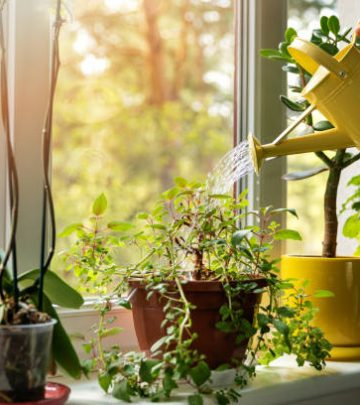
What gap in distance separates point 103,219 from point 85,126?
0.62 ft

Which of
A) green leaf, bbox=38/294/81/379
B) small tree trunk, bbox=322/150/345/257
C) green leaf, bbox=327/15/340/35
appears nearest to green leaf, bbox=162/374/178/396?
green leaf, bbox=38/294/81/379

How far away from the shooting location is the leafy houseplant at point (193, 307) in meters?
1.06

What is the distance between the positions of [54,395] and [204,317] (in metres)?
0.28

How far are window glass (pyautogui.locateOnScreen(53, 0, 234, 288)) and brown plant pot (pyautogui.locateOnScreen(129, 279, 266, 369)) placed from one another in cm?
23

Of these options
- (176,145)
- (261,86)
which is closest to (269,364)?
(176,145)

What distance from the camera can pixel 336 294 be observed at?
137 cm

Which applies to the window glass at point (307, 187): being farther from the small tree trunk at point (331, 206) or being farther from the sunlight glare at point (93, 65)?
the sunlight glare at point (93, 65)

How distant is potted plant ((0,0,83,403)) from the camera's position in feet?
2.96

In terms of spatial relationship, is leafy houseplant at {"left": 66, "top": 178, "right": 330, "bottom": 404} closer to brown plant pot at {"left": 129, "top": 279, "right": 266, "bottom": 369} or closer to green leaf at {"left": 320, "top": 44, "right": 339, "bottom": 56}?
brown plant pot at {"left": 129, "top": 279, "right": 266, "bottom": 369}

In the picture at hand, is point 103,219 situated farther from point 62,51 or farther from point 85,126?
point 62,51

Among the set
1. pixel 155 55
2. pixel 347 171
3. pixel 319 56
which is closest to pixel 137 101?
pixel 155 55

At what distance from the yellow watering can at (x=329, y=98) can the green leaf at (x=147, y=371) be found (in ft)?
1.20

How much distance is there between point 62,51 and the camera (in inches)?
52.9

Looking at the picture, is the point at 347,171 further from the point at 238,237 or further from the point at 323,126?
the point at 238,237
